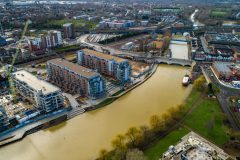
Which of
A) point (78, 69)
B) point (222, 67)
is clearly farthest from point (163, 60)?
point (78, 69)

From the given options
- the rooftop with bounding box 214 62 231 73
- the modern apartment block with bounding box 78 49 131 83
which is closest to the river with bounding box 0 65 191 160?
the modern apartment block with bounding box 78 49 131 83

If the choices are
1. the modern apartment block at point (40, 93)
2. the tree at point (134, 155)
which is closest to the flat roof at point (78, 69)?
the modern apartment block at point (40, 93)

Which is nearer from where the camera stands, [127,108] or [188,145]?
[188,145]

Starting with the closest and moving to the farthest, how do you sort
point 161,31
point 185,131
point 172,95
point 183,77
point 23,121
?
point 185,131 < point 23,121 < point 172,95 < point 183,77 < point 161,31

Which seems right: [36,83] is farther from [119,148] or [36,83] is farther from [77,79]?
[119,148]

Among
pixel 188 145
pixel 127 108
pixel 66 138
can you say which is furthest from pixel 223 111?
pixel 66 138

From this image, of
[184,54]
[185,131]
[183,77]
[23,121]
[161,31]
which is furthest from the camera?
[161,31]

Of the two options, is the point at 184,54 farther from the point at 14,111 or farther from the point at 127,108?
the point at 14,111
